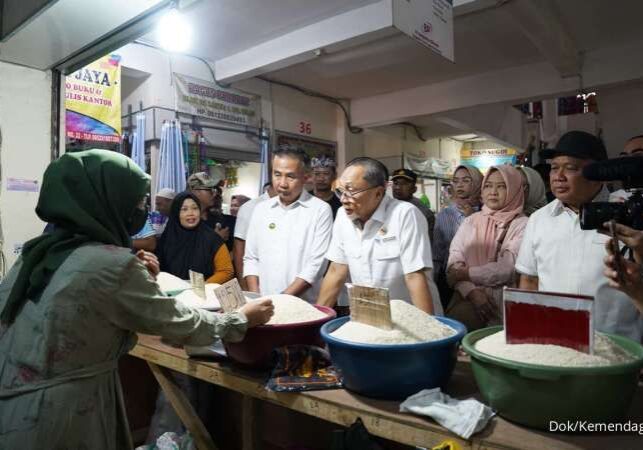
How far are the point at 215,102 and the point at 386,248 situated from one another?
3.68 meters

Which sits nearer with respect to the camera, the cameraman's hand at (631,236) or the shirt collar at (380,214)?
the cameraman's hand at (631,236)

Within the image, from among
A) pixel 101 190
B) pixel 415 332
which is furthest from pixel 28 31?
pixel 415 332

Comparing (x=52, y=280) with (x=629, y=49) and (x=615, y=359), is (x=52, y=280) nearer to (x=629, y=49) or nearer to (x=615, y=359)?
(x=615, y=359)

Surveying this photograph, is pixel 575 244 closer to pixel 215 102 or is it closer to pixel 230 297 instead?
pixel 230 297

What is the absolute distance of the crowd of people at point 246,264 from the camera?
1134mm

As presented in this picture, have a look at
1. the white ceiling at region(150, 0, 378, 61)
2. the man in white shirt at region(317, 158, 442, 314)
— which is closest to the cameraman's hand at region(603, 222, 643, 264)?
the man in white shirt at region(317, 158, 442, 314)

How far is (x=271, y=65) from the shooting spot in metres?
4.58

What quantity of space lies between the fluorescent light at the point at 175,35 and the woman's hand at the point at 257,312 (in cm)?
317

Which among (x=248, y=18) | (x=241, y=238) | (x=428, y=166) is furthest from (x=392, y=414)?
(x=428, y=166)

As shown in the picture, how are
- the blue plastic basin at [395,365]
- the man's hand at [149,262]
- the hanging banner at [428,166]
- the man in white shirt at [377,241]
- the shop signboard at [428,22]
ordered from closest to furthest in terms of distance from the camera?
the blue plastic basin at [395,365] < the man's hand at [149,262] < the man in white shirt at [377,241] < the shop signboard at [428,22] < the hanging banner at [428,166]

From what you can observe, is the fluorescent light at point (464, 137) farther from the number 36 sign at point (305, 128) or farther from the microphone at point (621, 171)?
the microphone at point (621, 171)

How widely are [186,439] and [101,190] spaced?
→ 1.21 meters

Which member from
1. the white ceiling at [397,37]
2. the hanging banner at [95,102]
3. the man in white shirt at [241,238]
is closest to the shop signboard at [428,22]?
the white ceiling at [397,37]

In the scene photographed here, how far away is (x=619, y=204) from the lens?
1110 mm
